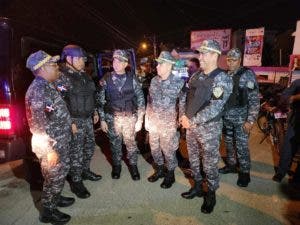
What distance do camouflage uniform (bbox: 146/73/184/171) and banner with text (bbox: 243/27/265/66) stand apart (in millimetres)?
11179

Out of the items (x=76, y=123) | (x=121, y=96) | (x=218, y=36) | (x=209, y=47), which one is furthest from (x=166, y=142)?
(x=218, y=36)

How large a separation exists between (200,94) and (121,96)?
1461 mm

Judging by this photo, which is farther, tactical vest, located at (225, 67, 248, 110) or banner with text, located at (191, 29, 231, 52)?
banner with text, located at (191, 29, 231, 52)

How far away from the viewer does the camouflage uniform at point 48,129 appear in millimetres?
3039

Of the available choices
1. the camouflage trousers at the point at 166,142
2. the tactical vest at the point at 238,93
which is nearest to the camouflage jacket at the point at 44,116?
the camouflage trousers at the point at 166,142

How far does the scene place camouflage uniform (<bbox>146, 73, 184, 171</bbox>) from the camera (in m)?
4.18

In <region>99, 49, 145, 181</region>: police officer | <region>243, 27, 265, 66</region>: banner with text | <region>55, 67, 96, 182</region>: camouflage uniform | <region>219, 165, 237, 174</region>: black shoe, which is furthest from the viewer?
<region>243, 27, 265, 66</region>: banner with text

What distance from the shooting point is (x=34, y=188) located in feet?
14.0

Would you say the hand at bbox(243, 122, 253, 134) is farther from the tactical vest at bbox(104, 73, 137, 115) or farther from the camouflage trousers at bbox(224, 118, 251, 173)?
the tactical vest at bbox(104, 73, 137, 115)

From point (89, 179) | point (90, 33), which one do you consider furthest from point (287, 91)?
point (90, 33)

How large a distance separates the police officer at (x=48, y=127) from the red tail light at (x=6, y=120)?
2.24 ft

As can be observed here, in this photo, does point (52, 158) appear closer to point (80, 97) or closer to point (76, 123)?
point (76, 123)

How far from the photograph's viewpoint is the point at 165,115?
423 centimetres

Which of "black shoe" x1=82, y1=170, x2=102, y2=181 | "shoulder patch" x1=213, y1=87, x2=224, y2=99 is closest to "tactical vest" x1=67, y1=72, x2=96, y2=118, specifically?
"black shoe" x1=82, y1=170, x2=102, y2=181
